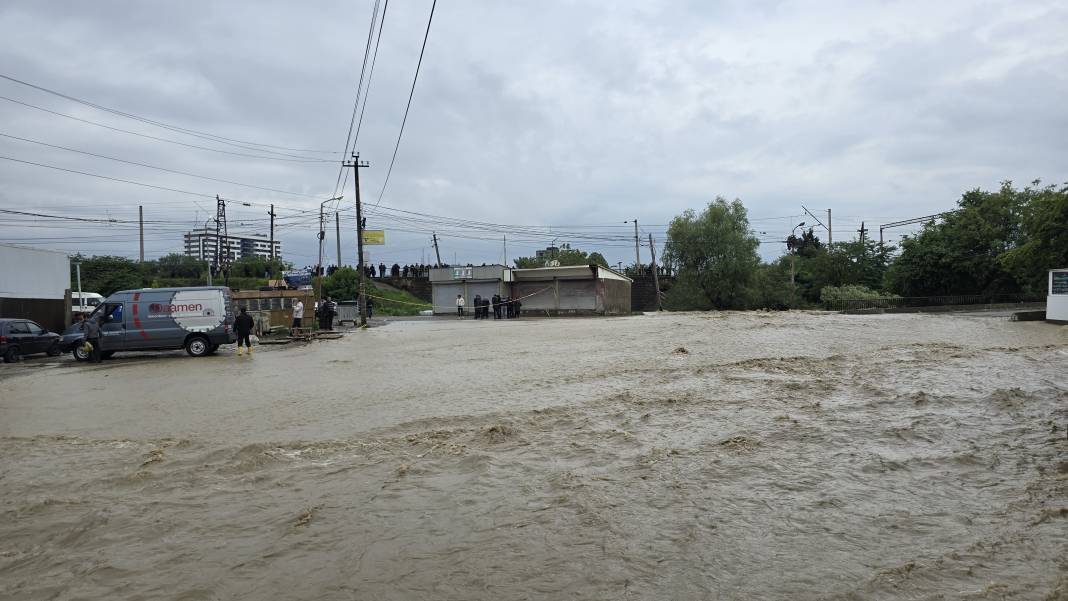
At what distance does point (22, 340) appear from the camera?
20406 mm

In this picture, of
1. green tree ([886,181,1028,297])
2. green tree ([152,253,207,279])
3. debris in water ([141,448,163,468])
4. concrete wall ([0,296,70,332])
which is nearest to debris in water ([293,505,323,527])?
debris in water ([141,448,163,468])

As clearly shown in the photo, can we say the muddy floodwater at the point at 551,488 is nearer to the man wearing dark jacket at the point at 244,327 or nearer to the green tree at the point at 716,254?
the man wearing dark jacket at the point at 244,327

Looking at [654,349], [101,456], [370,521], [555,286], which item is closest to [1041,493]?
[370,521]

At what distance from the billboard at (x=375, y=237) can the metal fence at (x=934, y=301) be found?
3325 cm

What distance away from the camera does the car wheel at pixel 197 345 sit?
19.9 m

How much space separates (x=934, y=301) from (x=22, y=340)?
4911cm

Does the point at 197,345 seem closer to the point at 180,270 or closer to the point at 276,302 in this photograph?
the point at 276,302

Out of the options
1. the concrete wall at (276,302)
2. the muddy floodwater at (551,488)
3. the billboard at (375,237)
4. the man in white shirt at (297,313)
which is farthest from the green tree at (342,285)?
the muddy floodwater at (551,488)

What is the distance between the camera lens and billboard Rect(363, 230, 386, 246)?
156 ft

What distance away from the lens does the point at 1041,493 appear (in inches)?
211

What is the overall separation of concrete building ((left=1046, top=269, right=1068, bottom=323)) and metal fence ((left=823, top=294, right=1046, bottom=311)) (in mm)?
14476

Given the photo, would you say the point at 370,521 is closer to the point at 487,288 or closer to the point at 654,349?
the point at 654,349

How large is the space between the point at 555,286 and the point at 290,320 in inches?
752

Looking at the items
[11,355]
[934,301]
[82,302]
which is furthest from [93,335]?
[934,301]
